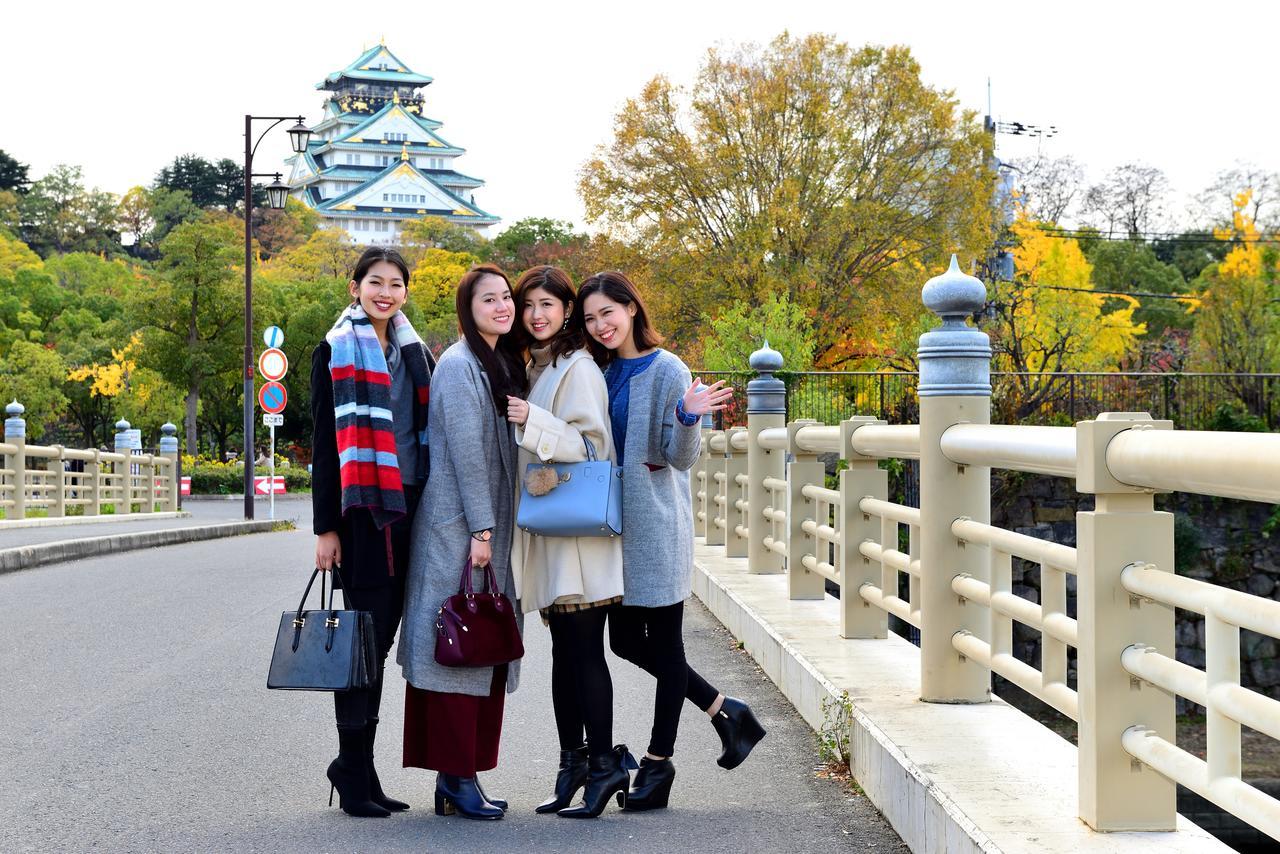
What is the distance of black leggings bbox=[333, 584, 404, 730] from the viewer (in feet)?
15.0

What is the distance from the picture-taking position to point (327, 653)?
4.48m

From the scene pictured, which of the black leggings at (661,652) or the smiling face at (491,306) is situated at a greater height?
the smiling face at (491,306)

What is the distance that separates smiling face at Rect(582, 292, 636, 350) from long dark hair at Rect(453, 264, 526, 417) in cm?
28

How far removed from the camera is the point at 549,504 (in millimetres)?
4484

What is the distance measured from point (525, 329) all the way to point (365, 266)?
0.57 metres

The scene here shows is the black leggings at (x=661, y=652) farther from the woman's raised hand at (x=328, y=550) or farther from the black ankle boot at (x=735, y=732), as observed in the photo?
the woman's raised hand at (x=328, y=550)

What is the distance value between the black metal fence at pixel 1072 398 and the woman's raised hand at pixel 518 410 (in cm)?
1623

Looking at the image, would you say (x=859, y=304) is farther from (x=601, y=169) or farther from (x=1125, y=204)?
(x=1125, y=204)

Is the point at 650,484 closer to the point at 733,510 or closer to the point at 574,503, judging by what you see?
the point at 574,503

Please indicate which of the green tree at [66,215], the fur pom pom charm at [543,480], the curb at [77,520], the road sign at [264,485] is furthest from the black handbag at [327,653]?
the green tree at [66,215]

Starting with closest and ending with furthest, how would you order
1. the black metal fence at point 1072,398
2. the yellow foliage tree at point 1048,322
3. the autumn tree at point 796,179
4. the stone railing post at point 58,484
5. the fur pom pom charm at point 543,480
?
the fur pom pom charm at point 543,480 → the black metal fence at point 1072,398 → the stone railing post at point 58,484 → the yellow foliage tree at point 1048,322 → the autumn tree at point 796,179

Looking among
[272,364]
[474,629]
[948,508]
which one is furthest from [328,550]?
[272,364]

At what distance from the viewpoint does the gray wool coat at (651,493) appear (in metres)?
4.64

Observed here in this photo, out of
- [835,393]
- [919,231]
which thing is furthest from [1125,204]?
[835,393]
